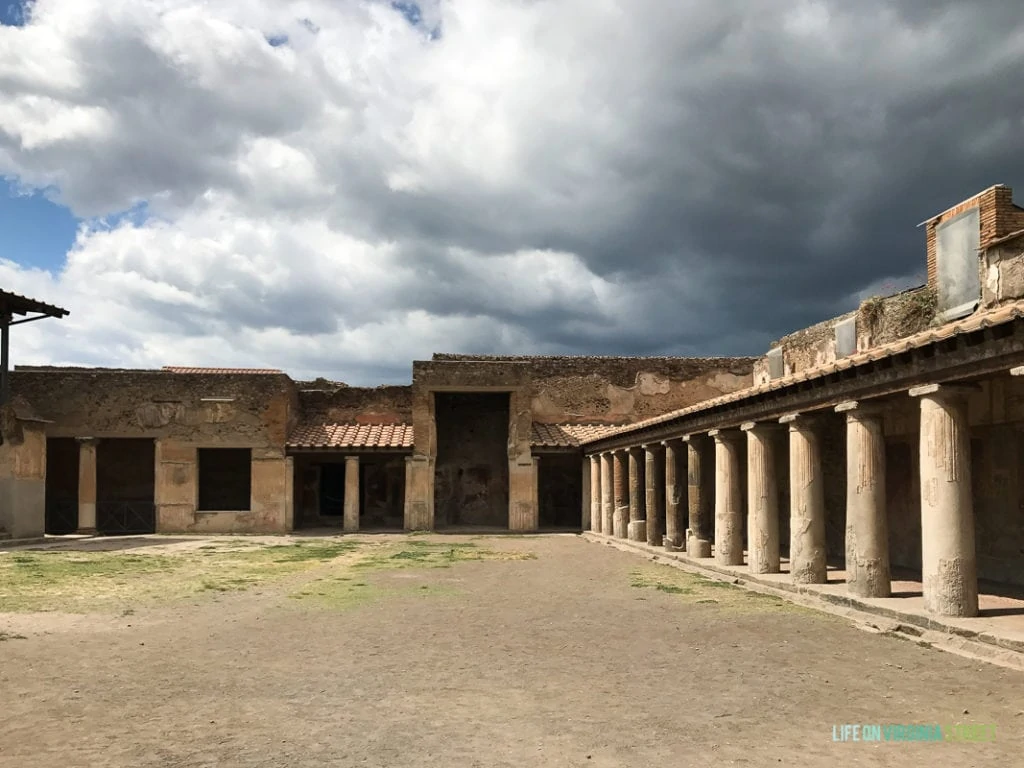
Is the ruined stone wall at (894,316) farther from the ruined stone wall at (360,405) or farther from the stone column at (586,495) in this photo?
the ruined stone wall at (360,405)

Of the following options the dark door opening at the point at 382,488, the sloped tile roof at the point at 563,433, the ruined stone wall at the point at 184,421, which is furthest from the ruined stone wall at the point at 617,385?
the ruined stone wall at the point at 184,421

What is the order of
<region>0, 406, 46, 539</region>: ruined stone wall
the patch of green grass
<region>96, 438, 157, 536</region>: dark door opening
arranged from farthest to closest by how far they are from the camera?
<region>96, 438, 157, 536</region>: dark door opening, <region>0, 406, 46, 539</region>: ruined stone wall, the patch of green grass

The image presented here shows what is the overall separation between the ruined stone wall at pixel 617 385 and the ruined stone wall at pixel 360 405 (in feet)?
6.72

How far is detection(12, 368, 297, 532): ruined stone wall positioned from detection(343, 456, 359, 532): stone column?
1.62 meters

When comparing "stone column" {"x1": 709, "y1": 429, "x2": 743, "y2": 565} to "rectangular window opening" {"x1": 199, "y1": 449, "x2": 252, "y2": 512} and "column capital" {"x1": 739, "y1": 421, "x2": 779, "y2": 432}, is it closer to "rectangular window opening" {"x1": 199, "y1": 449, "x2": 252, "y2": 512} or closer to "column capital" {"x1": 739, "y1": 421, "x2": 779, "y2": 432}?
"column capital" {"x1": 739, "y1": 421, "x2": 779, "y2": 432}

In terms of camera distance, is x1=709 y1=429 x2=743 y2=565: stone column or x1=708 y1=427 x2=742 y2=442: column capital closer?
x1=708 y1=427 x2=742 y2=442: column capital

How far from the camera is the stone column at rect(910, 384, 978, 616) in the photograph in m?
8.20

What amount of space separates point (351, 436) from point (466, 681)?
1964 centimetres

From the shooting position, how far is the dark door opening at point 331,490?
2776 centimetres

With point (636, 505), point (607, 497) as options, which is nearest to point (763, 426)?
point (636, 505)

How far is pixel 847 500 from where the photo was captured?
11320 mm

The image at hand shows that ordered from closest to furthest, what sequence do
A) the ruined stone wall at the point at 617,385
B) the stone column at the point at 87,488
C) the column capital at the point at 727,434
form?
1. the column capital at the point at 727,434
2. the stone column at the point at 87,488
3. the ruined stone wall at the point at 617,385

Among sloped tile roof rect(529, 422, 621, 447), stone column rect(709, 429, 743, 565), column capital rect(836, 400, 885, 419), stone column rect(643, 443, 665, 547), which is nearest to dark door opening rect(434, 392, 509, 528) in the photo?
sloped tile roof rect(529, 422, 621, 447)

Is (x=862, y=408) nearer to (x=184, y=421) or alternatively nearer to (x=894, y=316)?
(x=894, y=316)
